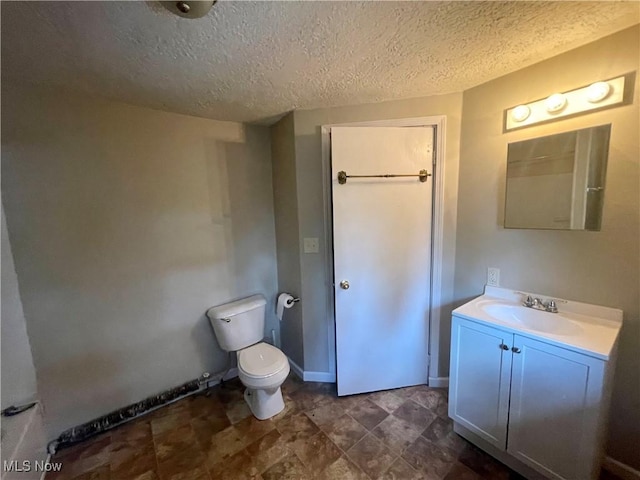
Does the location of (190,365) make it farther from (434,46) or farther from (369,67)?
(434,46)

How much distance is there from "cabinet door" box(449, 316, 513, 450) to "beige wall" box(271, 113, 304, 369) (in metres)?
1.17

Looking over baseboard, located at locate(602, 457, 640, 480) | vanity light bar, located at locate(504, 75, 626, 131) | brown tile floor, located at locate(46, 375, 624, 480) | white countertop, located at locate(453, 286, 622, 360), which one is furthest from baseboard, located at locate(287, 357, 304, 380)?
vanity light bar, located at locate(504, 75, 626, 131)

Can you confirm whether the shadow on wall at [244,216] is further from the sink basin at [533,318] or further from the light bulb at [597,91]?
the light bulb at [597,91]

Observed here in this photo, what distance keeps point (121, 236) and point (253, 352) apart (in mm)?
1245

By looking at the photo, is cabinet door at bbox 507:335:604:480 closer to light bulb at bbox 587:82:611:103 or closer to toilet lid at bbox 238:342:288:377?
light bulb at bbox 587:82:611:103

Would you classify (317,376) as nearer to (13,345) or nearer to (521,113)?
(13,345)

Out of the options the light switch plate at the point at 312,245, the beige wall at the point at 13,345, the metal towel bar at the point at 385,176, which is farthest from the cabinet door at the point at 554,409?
the beige wall at the point at 13,345

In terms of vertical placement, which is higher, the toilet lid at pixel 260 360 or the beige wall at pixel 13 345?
the beige wall at pixel 13 345

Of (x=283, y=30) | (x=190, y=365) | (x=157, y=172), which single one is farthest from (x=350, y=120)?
(x=190, y=365)

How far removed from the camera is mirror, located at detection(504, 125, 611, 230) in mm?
1294

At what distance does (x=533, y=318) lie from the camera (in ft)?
4.87

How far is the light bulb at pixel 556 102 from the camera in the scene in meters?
1.33

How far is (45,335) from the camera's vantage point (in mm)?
1545

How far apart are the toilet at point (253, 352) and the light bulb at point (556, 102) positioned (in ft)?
7.21
